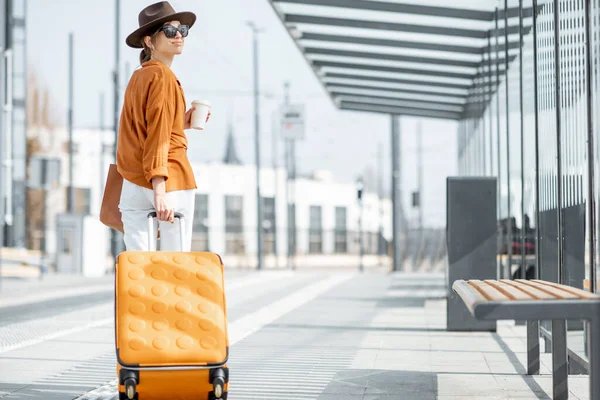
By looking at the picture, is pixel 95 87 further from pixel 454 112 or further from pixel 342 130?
pixel 454 112

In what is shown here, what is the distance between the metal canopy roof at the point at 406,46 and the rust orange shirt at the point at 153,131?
3870 mm

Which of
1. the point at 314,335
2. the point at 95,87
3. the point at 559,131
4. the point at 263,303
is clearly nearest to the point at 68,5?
the point at 95,87

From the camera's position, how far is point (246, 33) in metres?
38.5

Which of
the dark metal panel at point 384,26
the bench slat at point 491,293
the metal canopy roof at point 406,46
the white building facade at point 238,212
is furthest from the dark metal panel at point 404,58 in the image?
the white building facade at point 238,212

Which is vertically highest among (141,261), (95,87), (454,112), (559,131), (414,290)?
(95,87)

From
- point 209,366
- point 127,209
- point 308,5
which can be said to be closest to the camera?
point 209,366

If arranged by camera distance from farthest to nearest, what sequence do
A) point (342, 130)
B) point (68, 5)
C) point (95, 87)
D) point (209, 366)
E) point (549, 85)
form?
point (342, 130) < point (95, 87) < point (68, 5) < point (549, 85) < point (209, 366)

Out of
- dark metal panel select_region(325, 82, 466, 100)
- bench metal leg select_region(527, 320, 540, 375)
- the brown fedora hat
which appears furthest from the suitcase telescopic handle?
dark metal panel select_region(325, 82, 466, 100)

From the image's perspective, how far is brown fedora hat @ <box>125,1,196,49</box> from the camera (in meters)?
5.08

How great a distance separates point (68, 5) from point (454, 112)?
1152 inches

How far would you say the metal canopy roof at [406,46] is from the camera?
10.7 meters

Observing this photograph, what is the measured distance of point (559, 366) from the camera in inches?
208

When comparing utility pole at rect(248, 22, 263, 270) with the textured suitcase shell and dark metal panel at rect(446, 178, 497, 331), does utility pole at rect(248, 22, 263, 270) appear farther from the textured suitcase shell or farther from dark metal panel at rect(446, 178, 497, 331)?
the textured suitcase shell

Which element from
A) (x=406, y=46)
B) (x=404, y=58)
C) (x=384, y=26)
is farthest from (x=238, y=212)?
(x=384, y=26)
